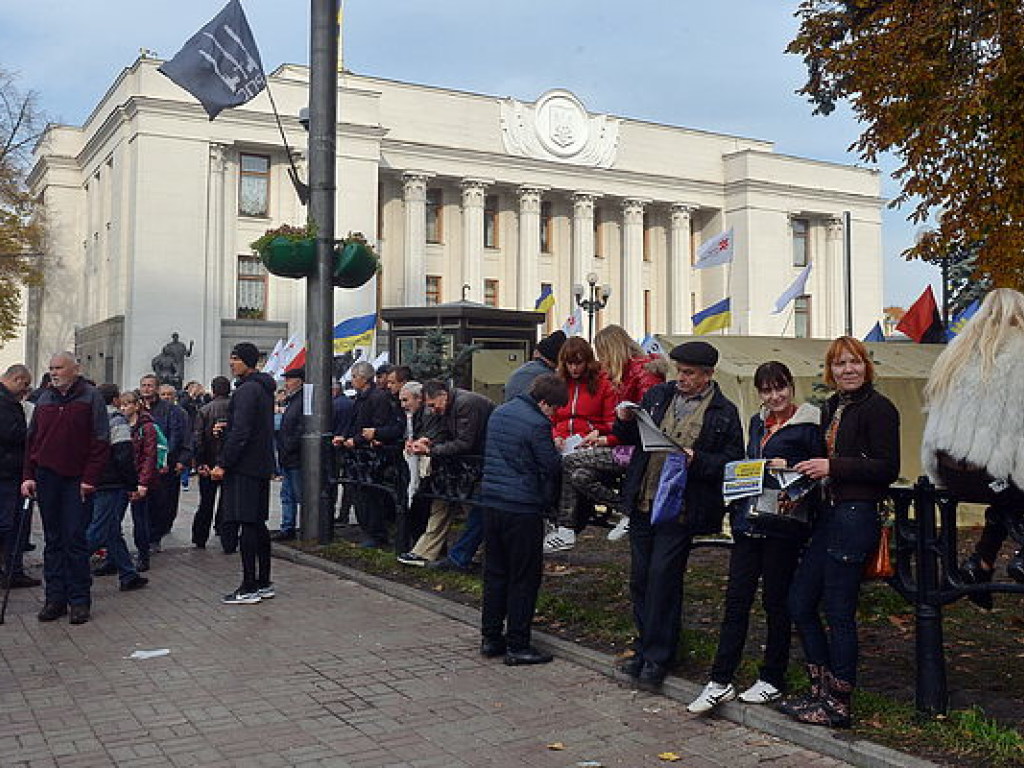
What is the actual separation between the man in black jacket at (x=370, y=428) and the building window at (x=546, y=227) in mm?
41503

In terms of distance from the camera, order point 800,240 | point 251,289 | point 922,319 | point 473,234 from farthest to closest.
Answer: point 800,240 < point 473,234 < point 251,289 < point 922,319

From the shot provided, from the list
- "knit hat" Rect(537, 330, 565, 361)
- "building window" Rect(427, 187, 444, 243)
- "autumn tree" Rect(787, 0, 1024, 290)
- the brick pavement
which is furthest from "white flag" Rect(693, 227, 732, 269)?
"building window" Rect(427, 187, 444, 243)

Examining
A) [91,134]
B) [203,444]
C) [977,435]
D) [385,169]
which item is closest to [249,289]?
[385,169]

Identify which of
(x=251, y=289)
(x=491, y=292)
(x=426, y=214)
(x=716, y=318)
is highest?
(x=426, y=214)

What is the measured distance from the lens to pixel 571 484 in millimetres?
7199

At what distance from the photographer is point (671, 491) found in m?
5.61

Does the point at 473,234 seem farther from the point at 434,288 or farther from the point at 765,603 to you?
the point at 765,603

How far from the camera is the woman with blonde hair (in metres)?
4.57

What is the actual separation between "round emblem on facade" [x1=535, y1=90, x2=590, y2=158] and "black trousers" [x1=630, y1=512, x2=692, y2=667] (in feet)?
151

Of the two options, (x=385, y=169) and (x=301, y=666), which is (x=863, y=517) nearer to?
(x=301, y=666)

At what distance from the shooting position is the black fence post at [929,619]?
16.3 feet

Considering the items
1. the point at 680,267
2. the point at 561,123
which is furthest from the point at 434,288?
the point at 680,267

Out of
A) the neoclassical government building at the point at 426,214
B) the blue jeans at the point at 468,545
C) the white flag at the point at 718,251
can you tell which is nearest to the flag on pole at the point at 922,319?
the white flag at the point at 718,251

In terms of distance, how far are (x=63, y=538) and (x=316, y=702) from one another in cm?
351
